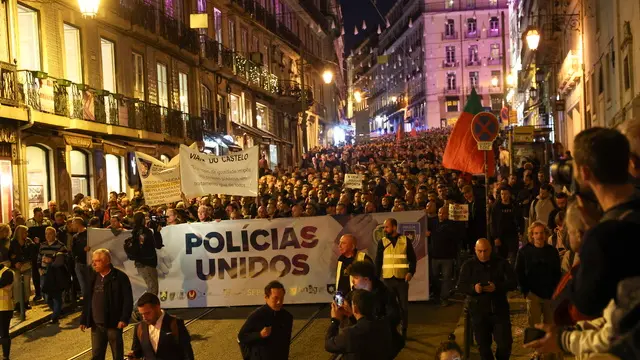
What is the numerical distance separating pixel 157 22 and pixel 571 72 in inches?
617

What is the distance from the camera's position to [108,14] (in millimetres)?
25906

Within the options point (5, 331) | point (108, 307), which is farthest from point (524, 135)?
point (108, 307)

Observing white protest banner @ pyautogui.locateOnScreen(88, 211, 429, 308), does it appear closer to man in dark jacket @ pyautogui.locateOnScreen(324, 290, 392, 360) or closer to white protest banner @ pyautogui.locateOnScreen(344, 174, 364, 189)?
white protest banner @ pyautogui.locateOnScreen(344, 174, 364, 189)

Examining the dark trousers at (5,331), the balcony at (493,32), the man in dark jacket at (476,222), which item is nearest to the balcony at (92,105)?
the dark trousers at (5,331)

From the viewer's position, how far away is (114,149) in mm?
26453

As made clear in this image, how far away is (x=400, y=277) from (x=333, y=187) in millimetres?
10591

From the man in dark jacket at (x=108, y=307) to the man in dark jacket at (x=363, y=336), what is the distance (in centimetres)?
348

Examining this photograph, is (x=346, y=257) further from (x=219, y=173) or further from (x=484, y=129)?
(x=219, y=173)

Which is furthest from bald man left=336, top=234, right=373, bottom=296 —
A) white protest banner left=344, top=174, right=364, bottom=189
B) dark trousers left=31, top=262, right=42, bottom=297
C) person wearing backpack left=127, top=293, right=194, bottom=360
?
white protest banner left=344, top=174, right=364, bottom=189

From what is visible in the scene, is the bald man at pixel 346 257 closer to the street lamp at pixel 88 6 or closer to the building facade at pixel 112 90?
the street lamp at pixel 88 6

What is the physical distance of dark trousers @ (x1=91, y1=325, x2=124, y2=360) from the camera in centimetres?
895

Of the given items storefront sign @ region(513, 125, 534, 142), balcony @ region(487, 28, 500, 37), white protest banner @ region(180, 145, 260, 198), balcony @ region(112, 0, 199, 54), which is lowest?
white protest banner @ region(180, 145, 260, 198)

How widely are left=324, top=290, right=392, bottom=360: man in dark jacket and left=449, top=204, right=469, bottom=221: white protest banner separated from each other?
25.4ft

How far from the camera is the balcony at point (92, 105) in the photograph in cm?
2112
